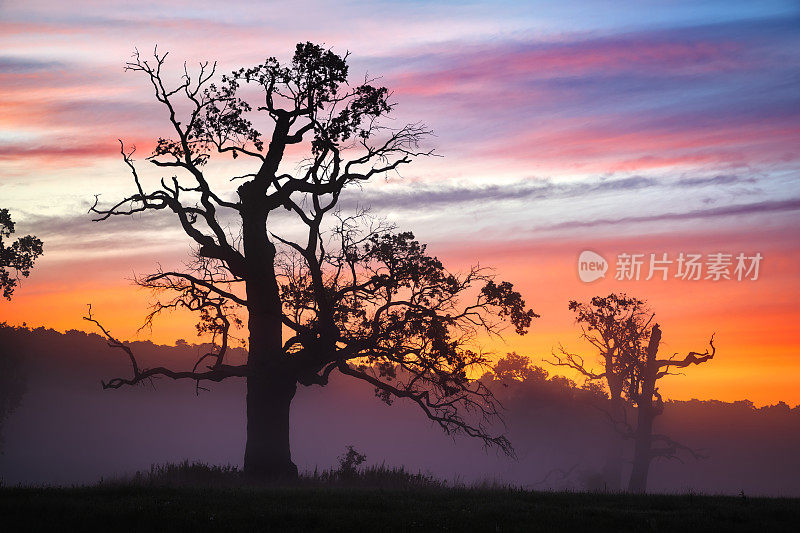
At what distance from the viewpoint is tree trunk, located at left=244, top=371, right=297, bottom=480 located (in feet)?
98.2

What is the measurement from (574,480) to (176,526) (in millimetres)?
70815

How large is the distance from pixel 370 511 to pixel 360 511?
0.26 metres

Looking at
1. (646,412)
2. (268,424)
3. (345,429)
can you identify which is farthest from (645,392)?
(345,429)

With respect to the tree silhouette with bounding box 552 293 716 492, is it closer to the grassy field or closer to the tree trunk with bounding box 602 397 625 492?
the tree trunk with bounding box 602 397 625 492

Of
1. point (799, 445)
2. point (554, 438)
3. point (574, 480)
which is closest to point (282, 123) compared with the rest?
point (574, 480)

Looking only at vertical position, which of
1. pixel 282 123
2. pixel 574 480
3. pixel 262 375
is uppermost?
pixel 282 123

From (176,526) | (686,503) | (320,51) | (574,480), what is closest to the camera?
(176,526)

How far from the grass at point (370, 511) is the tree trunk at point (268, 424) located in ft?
26.9

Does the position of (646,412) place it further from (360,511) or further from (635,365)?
(360,511)

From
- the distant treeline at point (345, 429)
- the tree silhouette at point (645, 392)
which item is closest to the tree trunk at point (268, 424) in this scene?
the tree silhouette at point (645, 392)

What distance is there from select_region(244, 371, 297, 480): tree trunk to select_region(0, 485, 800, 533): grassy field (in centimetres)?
888

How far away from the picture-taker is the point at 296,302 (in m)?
33.1

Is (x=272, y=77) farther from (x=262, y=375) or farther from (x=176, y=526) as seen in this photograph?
(x=176, y=526)

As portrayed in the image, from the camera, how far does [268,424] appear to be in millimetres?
30484
